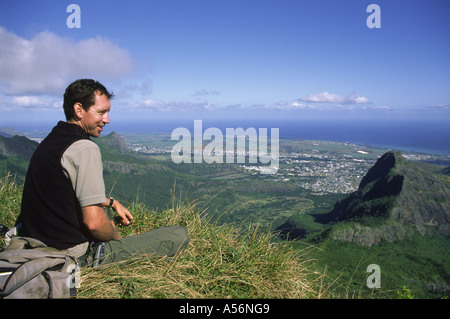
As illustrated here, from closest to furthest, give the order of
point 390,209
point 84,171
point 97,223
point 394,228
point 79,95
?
point 84,171
point 97,223
point 79,95
point 394,228
point 390,209

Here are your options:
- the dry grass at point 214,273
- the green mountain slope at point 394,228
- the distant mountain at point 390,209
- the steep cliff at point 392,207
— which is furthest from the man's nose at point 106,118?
the steep cliff at point 392,207

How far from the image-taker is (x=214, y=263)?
3.05m

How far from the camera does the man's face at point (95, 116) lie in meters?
2.72

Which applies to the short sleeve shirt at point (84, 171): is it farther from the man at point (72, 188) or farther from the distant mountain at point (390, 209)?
the distant mountain at point (390, 209)

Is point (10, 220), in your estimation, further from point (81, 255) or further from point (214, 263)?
point (214, 263)

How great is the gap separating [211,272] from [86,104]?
7.18ft

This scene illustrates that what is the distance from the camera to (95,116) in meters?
2.74

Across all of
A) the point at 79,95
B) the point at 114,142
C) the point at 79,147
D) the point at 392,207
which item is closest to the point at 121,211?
the point at 79,147

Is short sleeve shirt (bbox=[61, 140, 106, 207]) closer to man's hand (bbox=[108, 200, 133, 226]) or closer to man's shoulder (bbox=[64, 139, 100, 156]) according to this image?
man's shoulder (bbox=[64, 139, 100, 156])

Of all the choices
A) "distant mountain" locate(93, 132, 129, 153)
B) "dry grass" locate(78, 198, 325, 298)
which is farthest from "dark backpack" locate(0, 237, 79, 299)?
"distant mountain" locate(93, 132, 129, 153)

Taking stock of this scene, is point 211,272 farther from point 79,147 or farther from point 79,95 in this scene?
point 79,95

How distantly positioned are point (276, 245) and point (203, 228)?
107 centimetres

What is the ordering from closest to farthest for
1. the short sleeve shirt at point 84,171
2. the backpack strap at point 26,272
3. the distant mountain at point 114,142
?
the backpack strap at point 26,272
the short sleeve shirt at point 84,171
the distant mountain at point 114,142
